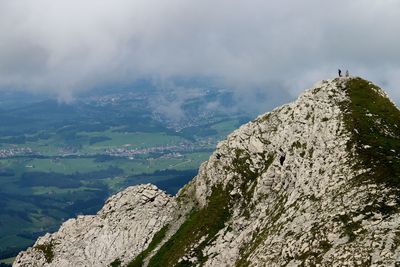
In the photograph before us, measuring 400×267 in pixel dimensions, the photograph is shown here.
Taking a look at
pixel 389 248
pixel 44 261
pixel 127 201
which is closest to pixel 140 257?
pixel 127 201

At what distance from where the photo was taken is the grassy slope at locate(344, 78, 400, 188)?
84688 mm

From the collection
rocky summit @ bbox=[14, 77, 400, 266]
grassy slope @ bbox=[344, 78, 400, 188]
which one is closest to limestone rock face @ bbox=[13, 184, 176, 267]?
rocky summit @ bbox=[14, 77, 400, 266]

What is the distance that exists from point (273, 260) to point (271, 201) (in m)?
30.6

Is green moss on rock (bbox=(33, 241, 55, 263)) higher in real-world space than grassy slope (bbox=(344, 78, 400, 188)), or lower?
lower

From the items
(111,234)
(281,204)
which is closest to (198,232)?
(281,204)

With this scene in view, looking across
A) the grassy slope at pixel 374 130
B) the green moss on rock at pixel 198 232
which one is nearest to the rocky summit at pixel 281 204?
the grassy slope at pixel 374 130

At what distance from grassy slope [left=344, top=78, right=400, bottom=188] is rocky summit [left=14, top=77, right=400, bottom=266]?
232mm

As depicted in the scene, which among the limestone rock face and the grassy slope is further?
the limestone rock face

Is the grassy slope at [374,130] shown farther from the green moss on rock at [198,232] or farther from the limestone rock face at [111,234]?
the limestone rock face at [111,234]

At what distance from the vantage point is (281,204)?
4075 inches

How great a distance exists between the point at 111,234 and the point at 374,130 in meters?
88.6

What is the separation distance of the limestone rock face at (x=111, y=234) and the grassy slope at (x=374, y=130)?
215ft

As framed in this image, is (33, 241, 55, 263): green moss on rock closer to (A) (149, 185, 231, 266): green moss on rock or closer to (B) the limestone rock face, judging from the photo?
(B) the limestone rock face

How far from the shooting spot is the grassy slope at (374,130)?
278 ft
